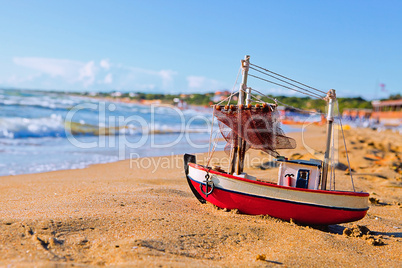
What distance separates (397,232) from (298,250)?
3048mm

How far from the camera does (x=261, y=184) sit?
701 cm

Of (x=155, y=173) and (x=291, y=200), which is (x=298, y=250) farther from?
(x=155, y=173)

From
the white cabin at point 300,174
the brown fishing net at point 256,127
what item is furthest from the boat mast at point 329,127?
the brown fishing net at point 256,127

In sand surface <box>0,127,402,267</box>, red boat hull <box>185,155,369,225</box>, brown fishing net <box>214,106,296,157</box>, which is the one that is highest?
brown fishing net <box>214,106,296,157</box>

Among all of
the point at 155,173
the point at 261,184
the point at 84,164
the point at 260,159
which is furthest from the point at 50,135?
the point at 261,184

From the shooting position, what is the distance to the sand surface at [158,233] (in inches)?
191

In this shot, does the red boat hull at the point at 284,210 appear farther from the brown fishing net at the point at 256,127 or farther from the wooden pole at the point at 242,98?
the brown fishing net at the point at 256,127

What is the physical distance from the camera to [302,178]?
23.8 ft

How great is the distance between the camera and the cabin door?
7207 millimetres

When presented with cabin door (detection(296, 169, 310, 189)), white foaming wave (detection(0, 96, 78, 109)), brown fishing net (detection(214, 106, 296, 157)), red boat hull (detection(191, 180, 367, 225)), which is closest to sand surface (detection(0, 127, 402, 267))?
red boat hull (detection(191, 180, 367, 225))

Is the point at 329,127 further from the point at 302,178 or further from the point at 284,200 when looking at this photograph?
the point at 284,200

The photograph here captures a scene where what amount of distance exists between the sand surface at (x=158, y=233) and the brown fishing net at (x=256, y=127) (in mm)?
1739

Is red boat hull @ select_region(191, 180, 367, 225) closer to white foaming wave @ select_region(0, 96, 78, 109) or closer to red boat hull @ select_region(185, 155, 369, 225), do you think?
red boat hull @ select_region(185, 155, 369, 225)

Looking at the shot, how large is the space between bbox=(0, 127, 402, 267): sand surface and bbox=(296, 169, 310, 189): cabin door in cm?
87
